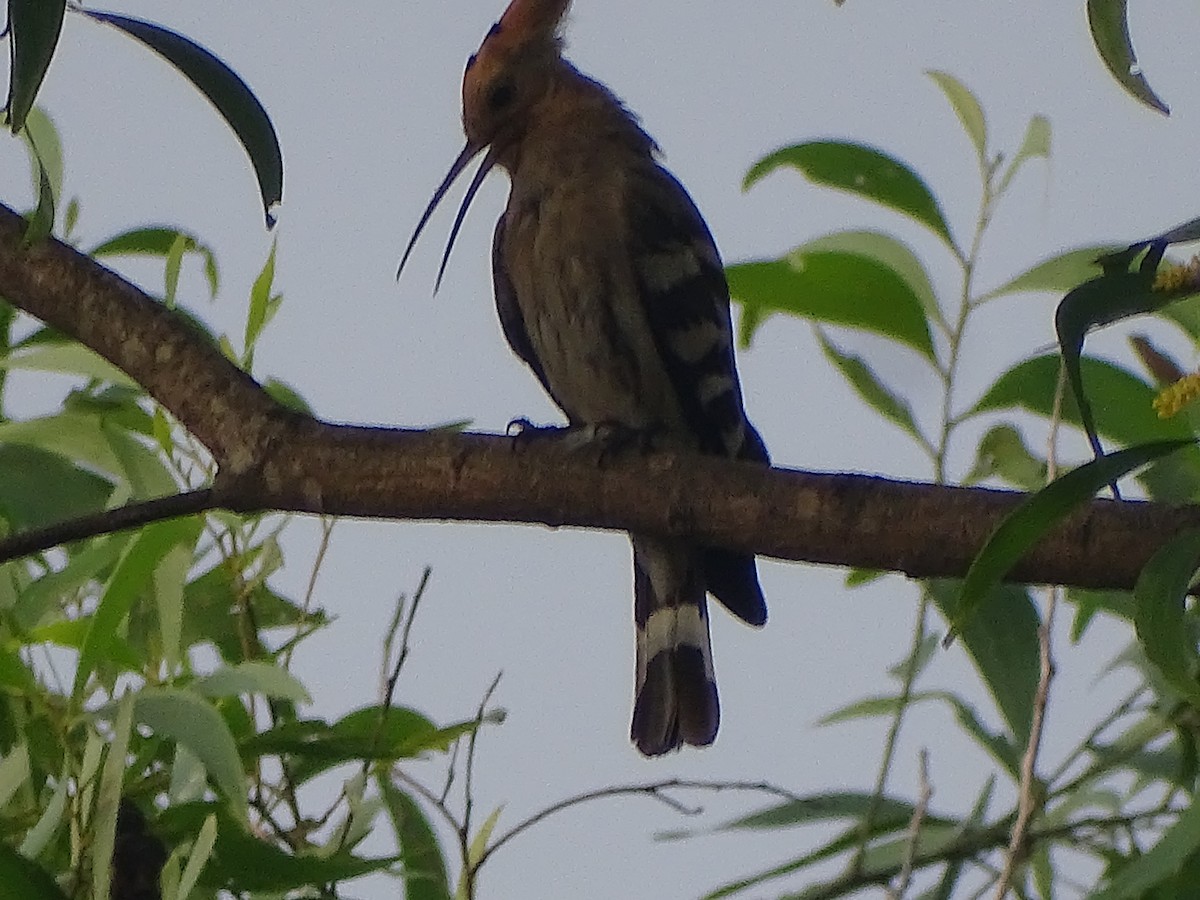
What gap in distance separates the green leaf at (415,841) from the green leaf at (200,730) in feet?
0.62

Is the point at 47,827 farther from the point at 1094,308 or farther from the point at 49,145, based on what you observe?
the point at 1094,308

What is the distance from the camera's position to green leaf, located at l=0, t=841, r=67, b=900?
69 cm

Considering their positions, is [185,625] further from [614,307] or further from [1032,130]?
[1032,130]

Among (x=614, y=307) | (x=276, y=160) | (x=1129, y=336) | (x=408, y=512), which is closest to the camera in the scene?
(x=276, y=160)

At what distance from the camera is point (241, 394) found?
0.86 m

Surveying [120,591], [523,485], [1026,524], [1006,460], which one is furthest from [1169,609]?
[120,591]

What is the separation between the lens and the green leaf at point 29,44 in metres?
0.51

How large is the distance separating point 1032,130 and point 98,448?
0.76 m

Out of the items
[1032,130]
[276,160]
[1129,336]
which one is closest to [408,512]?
[276,160]

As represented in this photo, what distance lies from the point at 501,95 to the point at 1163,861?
1001 millimetres

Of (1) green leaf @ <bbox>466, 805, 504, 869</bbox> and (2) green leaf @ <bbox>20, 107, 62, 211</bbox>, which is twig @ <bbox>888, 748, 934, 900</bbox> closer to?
(1) green leaf @ <bbox>466, 805, 504, 869</bbox>

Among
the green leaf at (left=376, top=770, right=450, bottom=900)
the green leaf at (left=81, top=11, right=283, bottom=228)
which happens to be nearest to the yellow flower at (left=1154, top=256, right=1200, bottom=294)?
the green leaf at (left=81, top=11, right=283, bottom=228)

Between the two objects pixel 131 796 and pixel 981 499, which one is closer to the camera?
pixel 981 499

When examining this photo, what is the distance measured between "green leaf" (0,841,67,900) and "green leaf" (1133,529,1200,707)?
0.53 meters
